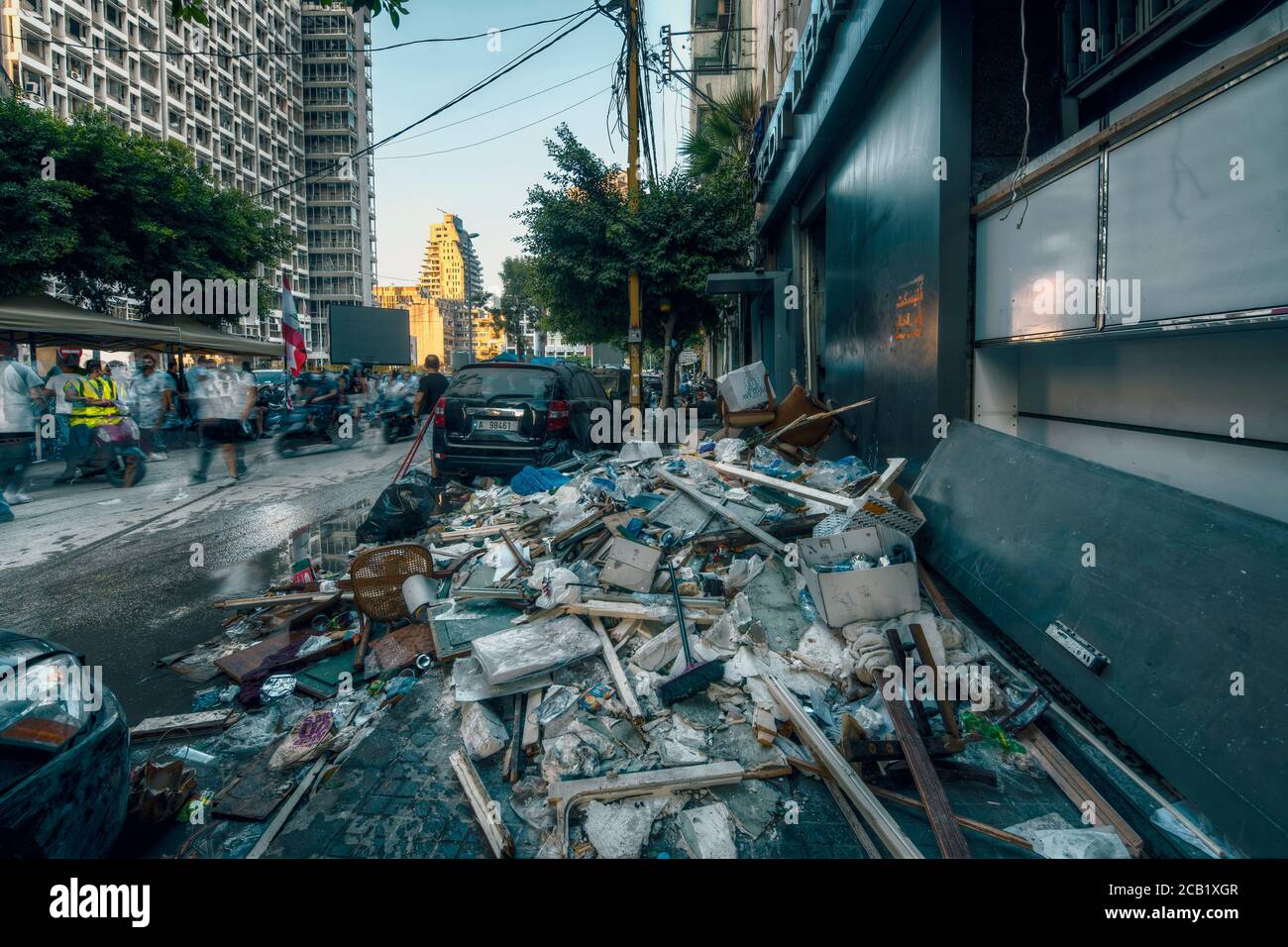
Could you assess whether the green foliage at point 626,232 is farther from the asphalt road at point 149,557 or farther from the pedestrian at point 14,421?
the pedestrian at point 14,421

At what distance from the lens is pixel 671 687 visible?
3168 millimetres

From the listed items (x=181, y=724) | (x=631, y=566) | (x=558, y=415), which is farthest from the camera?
(x=558, y=415)

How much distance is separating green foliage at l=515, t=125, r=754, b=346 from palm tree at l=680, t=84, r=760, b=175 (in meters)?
0.65

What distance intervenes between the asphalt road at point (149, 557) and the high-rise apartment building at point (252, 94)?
35.8 m

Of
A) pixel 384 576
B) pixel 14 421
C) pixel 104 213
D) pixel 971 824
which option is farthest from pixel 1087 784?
pixel 104 213

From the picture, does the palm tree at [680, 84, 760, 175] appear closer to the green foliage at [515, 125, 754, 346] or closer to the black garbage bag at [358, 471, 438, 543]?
the green foliage at [515, 125, 754, 346]

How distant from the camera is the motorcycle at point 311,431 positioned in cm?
1425

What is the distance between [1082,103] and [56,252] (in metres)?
23.4

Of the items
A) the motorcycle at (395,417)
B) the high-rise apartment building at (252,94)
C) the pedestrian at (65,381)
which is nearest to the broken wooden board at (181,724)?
the pedestrian at (65,381)

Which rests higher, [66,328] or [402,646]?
[66,328]

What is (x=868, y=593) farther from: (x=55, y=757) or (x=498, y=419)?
(x=498, y=419)

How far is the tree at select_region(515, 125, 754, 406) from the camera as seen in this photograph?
50.9ft

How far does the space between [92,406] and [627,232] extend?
1109cm

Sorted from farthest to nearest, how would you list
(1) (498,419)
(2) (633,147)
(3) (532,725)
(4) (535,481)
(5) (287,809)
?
(2) (633,147), (1) (498,419), (4) (535,481), (3) (532,725), (5) (287,809)
